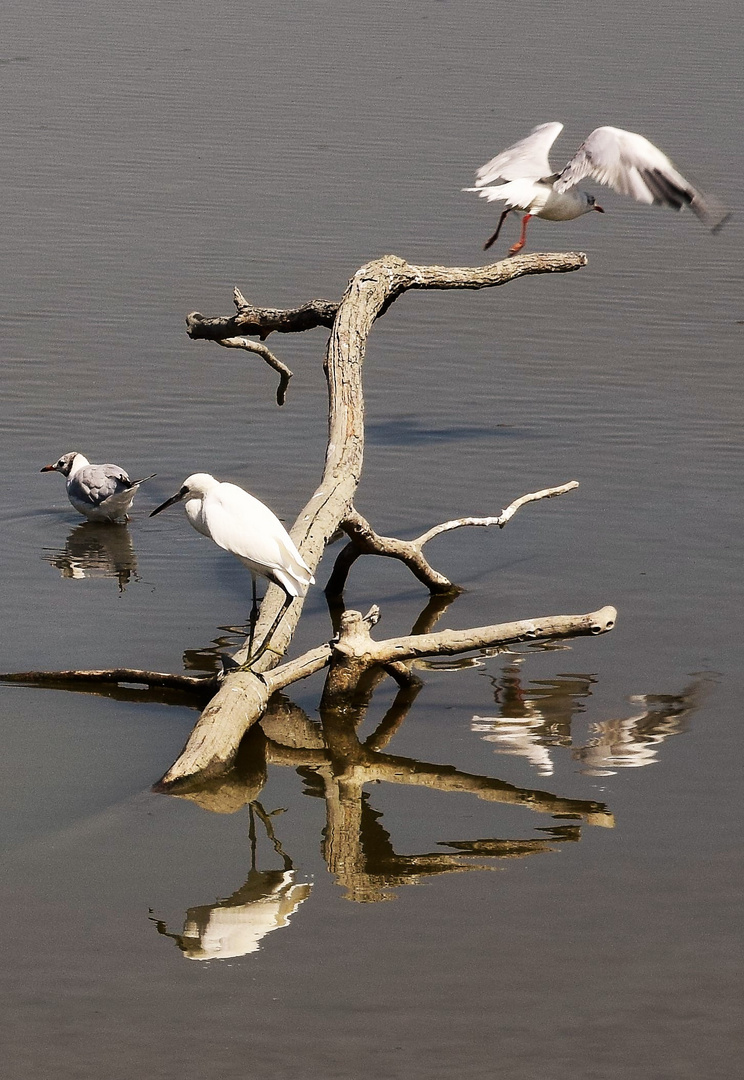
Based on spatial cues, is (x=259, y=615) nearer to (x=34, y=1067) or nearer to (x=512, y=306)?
(x=34, y=1067)

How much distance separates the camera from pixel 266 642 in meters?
7.81

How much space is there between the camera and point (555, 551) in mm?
10656

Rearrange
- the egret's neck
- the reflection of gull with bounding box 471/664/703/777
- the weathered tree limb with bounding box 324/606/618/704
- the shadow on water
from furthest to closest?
the shadow on water, the egret's neck, the reflection of gull with bounding box 471/664/703/777, the weathered tree limb with bounding box 324/606/618/704

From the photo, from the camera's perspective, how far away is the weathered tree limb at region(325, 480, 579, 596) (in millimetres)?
9305

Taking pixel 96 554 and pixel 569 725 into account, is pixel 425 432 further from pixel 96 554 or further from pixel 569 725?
pixel 569 725

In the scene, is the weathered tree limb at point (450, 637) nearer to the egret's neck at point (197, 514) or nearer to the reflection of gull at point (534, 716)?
the reflection of gull at point (534, 716)

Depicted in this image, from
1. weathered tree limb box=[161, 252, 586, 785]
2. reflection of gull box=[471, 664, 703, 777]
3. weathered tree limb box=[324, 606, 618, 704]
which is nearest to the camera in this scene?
weathered tree limb box=[161, 252, 586, 785]

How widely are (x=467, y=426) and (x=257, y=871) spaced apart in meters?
7.34

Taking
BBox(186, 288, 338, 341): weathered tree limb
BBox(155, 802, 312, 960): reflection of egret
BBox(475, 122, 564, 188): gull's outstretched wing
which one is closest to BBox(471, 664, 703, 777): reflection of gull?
BBox(155, 802, 312, 960): reflection of egret

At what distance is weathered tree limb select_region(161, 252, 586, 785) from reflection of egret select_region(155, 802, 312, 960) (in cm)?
64

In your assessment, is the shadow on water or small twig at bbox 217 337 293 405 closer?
small twig at bbox 217 337 293 405

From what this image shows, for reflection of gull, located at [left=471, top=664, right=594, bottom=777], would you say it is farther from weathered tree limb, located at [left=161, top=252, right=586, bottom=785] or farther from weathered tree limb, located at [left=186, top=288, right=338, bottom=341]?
weathered tree limb, located at [left=186, top=288, right=338, bottom=341]

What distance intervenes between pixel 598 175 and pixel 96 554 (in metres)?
4.12

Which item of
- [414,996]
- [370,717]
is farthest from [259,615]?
[414,996]
